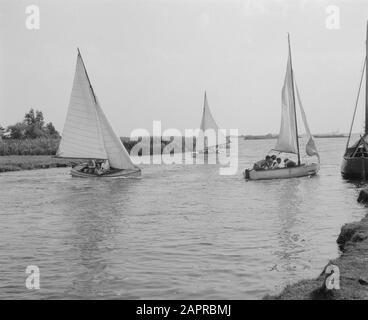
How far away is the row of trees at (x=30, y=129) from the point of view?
12751 cm

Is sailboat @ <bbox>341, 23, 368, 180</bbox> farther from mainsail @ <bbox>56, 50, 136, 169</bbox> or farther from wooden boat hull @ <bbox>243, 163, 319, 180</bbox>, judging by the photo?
mainsail @ <bbox>56, 50, 136, 169</bbox>

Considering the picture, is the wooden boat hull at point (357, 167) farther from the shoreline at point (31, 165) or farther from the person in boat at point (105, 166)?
the shoreline at point (31, 165)

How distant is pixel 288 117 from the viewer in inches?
1893

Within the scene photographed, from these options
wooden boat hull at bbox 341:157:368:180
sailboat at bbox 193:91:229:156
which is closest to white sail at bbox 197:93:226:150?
sailboat at bbox 193:91:229:156

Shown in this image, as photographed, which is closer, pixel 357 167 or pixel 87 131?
pixel 357 167

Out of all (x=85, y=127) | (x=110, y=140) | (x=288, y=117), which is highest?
(x=288, y=117)

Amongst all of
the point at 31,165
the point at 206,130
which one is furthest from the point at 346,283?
the point at 206,130

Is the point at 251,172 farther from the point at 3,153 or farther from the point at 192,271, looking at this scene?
the point at 3,153

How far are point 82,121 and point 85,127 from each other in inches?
24.0

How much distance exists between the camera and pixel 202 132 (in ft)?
333

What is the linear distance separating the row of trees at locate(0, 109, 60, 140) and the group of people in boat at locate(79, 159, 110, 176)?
3061 inches

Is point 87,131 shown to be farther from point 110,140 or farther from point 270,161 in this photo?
point 270,161

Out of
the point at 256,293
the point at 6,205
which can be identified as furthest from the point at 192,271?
the point at 6,205
